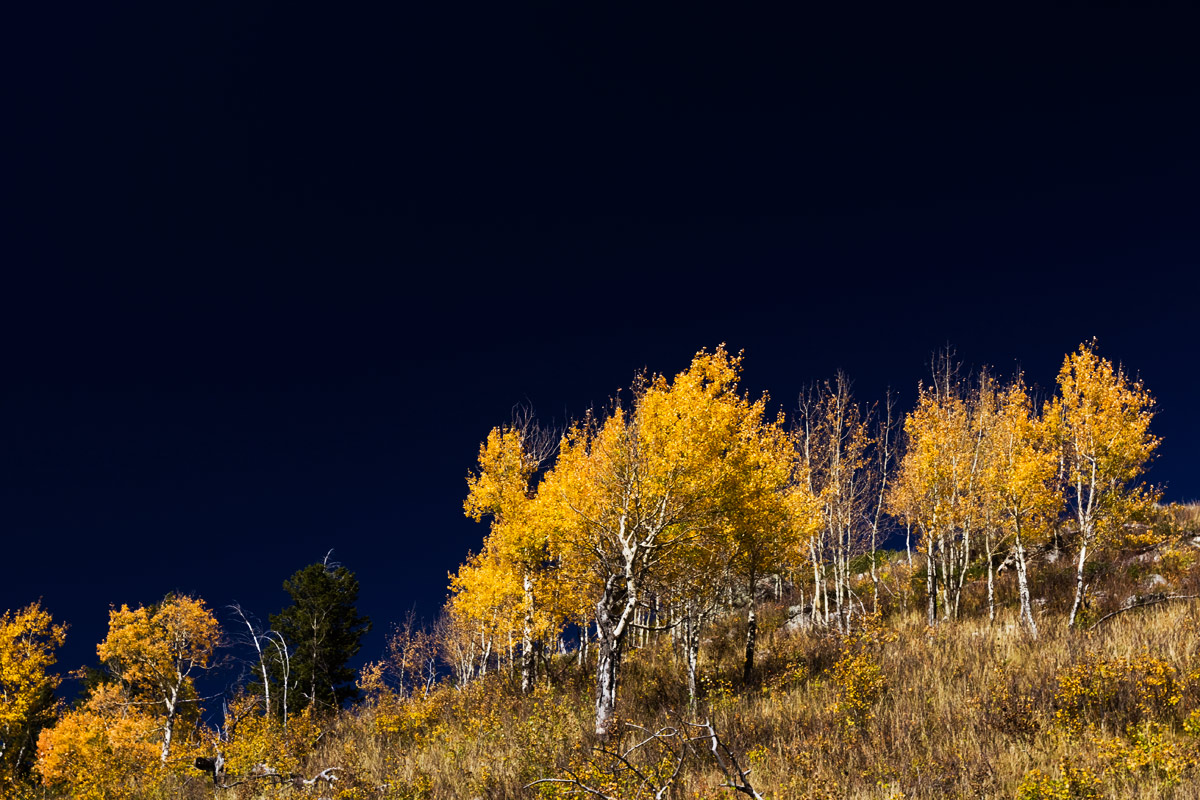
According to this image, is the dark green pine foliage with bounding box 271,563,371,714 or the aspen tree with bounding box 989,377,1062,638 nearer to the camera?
the aspen tree with bounding box 989,377,1062,638

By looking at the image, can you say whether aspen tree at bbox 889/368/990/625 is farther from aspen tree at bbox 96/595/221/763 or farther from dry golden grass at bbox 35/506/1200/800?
aspen tree at bbox 96/595/221/763

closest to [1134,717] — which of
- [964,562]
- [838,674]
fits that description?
[838,674]

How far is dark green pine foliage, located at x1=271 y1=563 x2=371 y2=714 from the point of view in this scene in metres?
36.0

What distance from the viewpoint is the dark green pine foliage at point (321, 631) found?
3600cm

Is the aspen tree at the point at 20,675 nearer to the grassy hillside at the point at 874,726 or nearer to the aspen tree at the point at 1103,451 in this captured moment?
the grassy hillside at the point at 874,726

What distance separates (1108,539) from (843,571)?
985 cm

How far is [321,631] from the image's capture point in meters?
36.6

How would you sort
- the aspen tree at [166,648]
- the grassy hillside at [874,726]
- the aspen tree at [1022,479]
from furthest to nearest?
the aspen tree at [166,648], the aspen tree at [1022,479], the grassy hillside at [874,726]

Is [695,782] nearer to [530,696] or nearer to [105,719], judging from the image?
[530,696]

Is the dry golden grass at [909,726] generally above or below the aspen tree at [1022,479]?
below

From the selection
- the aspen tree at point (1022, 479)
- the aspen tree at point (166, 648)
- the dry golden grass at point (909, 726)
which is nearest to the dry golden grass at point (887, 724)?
the dry golden grass at point (909, 726)

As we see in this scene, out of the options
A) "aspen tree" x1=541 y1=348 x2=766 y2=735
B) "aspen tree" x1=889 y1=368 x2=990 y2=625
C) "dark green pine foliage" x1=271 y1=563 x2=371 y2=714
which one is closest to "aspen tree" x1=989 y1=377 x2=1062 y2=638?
"aspen tree" x1=889 y1=368 x2=990 y2=625

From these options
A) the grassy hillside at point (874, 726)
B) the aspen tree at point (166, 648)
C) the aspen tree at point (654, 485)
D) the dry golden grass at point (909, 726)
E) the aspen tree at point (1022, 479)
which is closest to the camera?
the dry golden grass at point (909, 726)

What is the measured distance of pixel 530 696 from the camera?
61.5ft
